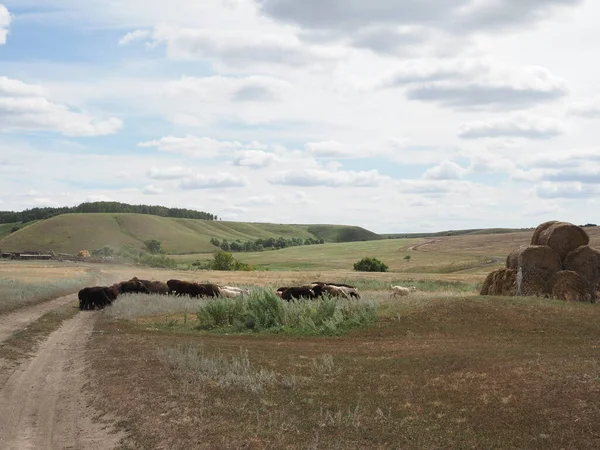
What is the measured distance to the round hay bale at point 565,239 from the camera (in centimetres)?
2728

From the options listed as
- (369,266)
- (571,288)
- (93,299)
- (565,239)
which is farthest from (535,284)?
(369,266)

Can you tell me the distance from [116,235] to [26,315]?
157256 millimetres

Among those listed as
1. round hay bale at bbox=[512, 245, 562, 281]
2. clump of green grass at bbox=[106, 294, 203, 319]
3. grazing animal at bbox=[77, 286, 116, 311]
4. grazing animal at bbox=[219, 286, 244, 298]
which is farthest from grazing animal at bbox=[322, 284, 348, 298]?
grazing animal at bbox=[77, 286, 116, 311]

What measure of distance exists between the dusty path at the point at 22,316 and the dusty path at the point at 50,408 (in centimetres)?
453

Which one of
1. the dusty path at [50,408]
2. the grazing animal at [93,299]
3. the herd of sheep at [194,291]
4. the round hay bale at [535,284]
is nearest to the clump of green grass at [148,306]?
the grazing animal at [93,299]

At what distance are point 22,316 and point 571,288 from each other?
23219 mm

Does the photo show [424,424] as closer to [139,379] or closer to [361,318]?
[139,379]

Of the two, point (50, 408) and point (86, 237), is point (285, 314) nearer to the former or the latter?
point (50, 408)

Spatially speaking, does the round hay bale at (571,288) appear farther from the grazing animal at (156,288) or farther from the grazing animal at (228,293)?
the grazing animal at (156,288)

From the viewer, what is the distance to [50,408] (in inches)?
485

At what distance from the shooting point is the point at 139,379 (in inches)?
545

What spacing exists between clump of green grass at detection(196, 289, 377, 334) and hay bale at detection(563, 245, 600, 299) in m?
9.27

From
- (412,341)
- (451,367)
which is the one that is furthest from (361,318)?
(451,367)

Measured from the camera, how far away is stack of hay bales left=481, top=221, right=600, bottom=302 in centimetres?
2553
